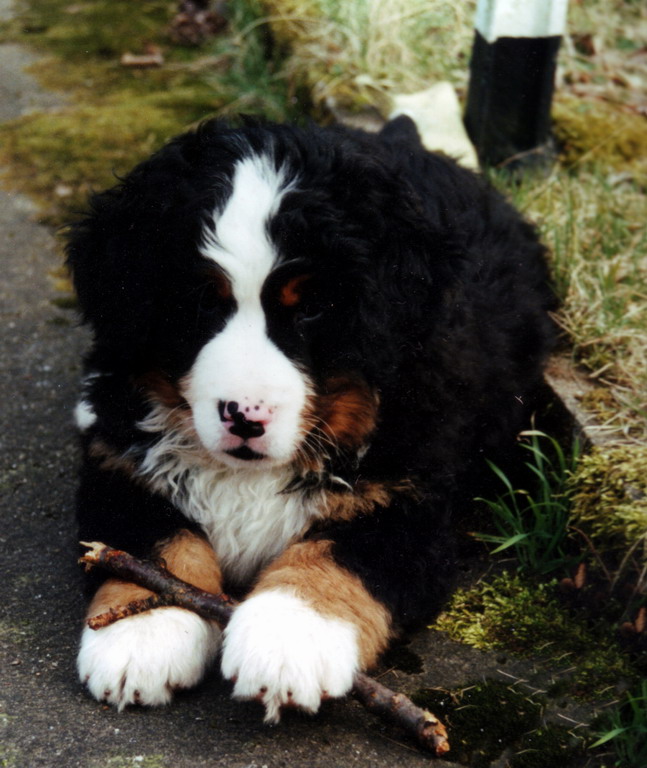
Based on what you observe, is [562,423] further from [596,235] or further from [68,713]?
[68,713]

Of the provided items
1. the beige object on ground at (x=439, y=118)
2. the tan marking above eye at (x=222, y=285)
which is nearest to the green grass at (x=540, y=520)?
the tan marking above eye at (x=222, y=285)

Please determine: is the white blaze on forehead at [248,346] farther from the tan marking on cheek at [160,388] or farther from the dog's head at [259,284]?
the tan marking on cheek at [160,388]

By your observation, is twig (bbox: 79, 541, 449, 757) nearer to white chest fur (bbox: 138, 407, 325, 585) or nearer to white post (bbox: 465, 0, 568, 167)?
white chest fur (bbox: 138, 407, 325, 585)

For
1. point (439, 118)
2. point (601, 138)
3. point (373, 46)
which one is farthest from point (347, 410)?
point (373, 46)

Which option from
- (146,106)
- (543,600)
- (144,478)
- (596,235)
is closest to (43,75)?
(146,106)

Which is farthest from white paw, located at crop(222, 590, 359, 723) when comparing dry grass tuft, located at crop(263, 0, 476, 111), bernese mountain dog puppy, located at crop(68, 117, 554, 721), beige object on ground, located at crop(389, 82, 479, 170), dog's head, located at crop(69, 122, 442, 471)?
dry grass tuft, located at crop(263, 0, 476, 111)

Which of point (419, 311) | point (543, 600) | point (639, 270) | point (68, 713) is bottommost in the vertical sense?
point (543, 600)
